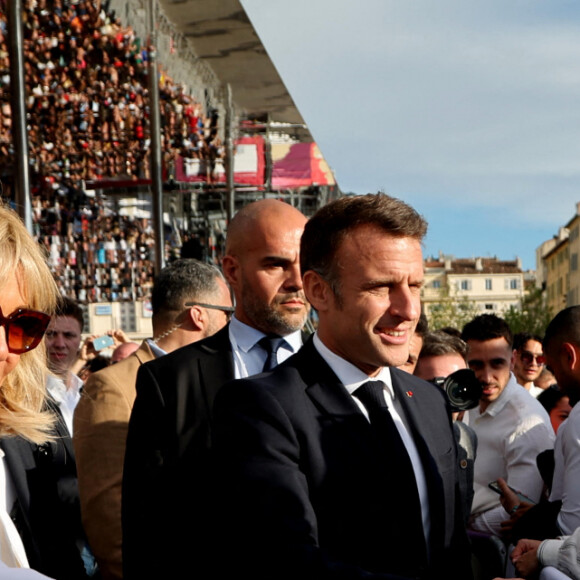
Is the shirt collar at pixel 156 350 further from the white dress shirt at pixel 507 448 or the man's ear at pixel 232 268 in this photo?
the white dress shirt at pixel 507 448

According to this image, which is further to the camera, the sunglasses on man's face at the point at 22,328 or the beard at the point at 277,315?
the beard at the point at 277,315

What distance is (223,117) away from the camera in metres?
16.2

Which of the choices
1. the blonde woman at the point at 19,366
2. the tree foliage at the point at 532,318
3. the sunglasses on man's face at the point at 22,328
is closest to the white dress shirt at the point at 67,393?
the blonde woman at the point at 19,366

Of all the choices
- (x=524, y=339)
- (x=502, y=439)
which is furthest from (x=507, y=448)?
(x=524, y=339)

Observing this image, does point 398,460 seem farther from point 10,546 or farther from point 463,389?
point 463,389

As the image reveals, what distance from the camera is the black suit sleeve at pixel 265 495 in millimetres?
2184

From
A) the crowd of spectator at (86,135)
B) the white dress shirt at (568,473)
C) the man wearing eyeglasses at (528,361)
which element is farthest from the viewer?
the crowd of spectator at (86,135)

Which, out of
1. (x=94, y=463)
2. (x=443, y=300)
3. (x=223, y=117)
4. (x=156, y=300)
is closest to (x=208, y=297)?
(x=156, y=300)

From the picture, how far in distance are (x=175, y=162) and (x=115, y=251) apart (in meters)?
3.22

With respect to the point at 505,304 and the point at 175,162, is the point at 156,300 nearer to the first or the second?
the point at 175,162

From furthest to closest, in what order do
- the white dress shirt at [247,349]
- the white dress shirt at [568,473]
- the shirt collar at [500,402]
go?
the shirt collar at [500,402] < the white dress shirt at [568,473] < the white dress shirt at [247,349]

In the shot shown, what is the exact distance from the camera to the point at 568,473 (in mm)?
3805

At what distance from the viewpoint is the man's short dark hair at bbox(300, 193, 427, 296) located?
246 cm

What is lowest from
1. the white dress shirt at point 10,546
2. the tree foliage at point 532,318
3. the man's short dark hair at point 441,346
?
the tree foliage at point 532,318
